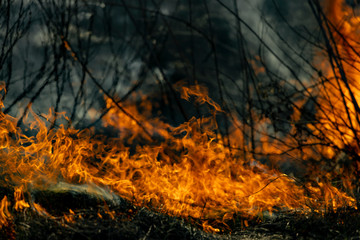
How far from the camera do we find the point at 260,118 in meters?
4.97

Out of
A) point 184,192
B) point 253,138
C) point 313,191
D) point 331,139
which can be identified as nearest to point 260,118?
point 253,138

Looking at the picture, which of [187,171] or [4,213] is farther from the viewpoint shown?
[187,171]

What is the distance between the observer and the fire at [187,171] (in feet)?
10.3

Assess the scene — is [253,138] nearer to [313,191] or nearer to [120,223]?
[313,191]

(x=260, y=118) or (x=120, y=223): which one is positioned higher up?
(x=260, y=118)

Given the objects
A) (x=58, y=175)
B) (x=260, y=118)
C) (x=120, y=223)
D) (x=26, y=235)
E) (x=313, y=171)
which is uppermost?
(x=260, y=118)

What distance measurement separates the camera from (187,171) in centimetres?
396

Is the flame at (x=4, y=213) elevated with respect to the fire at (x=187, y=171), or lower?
lower

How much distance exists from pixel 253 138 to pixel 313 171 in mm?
1041

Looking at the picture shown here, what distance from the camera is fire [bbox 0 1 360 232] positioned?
3137mm

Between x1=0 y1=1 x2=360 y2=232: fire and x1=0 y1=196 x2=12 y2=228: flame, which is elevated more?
x1=0 y1=1 x2=360 y2=232: fire

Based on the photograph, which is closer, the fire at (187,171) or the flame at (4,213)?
the flame at (4,213)

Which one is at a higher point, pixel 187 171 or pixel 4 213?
pixel 187 171

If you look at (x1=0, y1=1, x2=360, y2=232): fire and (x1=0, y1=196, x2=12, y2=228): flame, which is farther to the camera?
(x1=0, y1=1, x2=360, y2=232): fire
